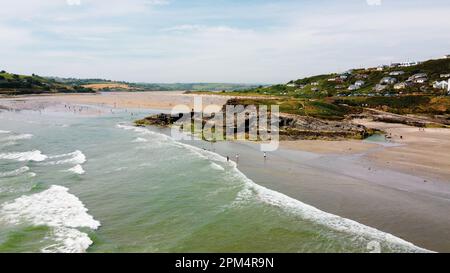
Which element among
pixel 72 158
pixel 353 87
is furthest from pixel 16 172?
pixel 353 87

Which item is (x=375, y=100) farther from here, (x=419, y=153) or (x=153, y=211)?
(x=153, y=211)

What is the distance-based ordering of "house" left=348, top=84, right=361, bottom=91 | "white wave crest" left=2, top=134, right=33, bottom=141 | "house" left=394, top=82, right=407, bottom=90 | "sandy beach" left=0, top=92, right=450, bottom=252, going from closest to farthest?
1. "sandy beach" left=0, top=92, right=450, bottom=252
2. "white wave crest" left=2, top=134, right=33, bottom=141
3. "house" left=394, top=82, right=407, bottom=90
4. "house" left=348, top=84, right=361, bottom=91

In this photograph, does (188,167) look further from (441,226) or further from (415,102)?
(415,102)

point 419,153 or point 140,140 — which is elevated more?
point 140,140

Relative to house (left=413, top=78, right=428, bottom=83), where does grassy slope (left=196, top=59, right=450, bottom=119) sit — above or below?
below

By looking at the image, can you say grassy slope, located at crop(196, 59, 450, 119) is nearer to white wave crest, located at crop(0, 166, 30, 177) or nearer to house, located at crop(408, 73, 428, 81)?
house, located at crop(408, 73, 428, 81)

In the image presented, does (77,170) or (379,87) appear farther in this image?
(379,87)

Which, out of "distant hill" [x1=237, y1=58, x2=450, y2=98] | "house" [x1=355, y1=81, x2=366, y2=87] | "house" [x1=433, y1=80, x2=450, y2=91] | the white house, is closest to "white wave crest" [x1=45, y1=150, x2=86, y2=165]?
"distant hill" [x1=237, y1=58, x2=450, y2=98]
